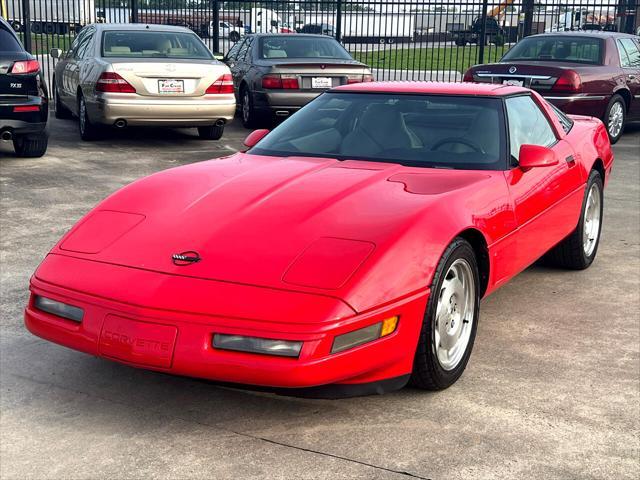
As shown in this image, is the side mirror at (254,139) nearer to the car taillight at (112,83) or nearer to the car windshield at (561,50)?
the car taillight at (112,83)

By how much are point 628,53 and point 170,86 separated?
Result: 666 centimetres

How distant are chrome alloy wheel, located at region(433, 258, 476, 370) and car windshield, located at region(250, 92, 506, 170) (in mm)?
805

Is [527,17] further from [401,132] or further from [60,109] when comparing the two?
[401,132]

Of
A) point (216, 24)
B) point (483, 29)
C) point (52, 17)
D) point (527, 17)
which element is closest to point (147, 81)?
point (52, 17)

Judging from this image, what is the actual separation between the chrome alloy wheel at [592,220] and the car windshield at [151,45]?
6.80 meters

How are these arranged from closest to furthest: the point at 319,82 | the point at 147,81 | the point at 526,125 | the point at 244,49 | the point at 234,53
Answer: the point at 526,125, the point at 147,81, the point at 319,82, the point at 244,49, the point at 234,53

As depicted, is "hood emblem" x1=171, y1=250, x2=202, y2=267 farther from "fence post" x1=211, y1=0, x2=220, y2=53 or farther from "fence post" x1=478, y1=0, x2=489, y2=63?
"fence post" x1=211, y1=0, x2=220, y2=53

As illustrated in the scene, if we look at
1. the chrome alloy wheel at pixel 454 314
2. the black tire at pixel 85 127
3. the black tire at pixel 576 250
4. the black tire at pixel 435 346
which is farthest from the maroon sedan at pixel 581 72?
the black tire at pixel 435 346

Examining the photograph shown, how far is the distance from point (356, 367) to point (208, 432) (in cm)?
67

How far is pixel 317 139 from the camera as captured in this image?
5465 mm

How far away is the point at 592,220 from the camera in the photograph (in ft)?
21.9

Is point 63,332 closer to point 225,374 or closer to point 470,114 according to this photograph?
point 225,374

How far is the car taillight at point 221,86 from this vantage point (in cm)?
1182

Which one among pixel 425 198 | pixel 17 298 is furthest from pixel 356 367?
pixel 17 298
